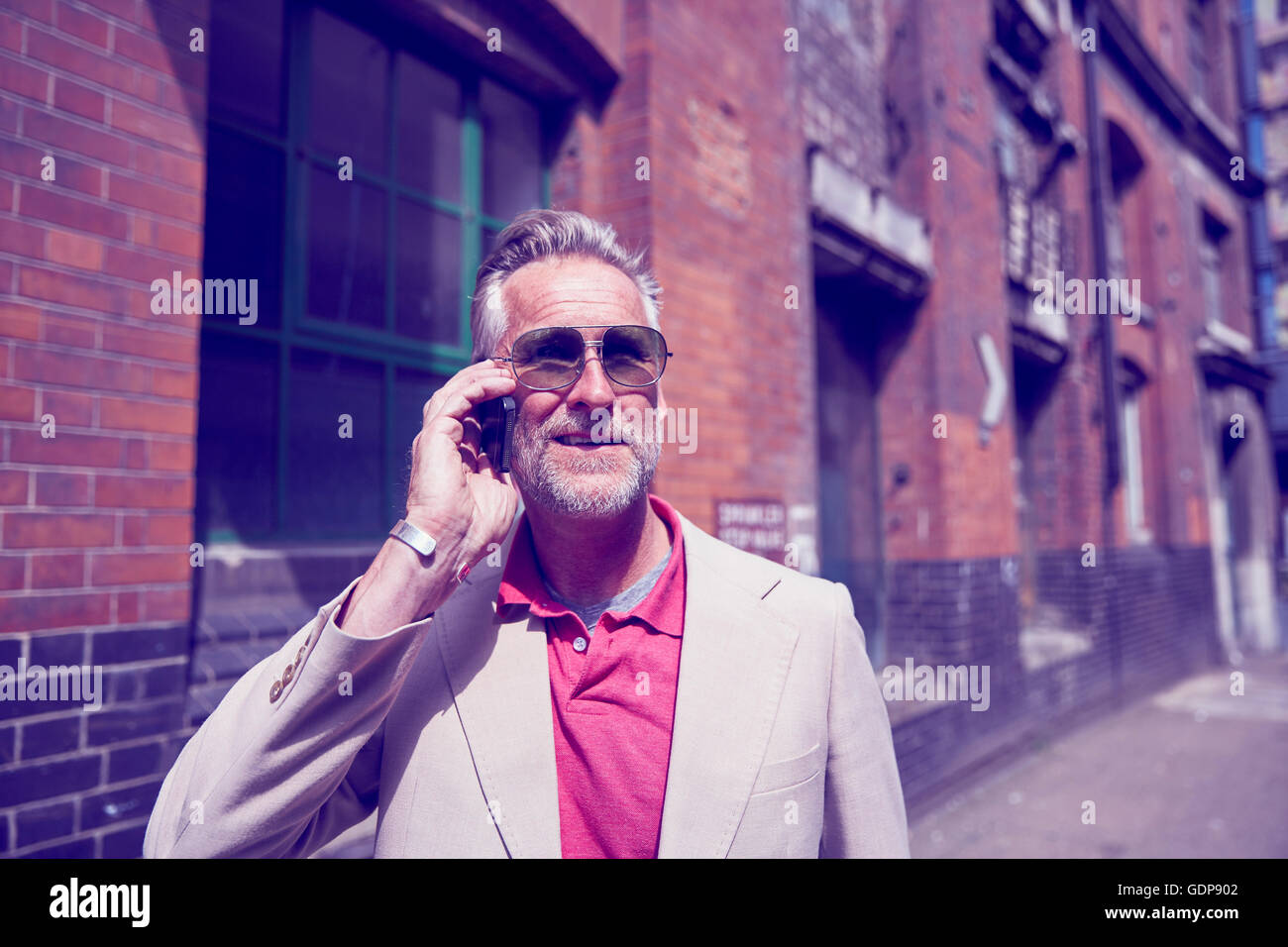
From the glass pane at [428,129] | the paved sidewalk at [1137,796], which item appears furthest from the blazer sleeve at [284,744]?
the paved sidewalk at [1137,796]

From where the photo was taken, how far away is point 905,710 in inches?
197

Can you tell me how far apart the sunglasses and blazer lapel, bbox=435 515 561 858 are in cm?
45

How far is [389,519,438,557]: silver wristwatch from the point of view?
1.38 m

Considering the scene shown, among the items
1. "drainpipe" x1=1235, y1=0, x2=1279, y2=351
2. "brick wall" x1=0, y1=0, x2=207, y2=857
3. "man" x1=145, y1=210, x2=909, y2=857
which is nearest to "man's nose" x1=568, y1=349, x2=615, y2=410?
"man" x1=145, y1=210, x2=909, y2=857

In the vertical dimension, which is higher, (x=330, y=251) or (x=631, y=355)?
(x=330, y=251)

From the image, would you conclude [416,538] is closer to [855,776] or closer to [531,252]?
[531,252]

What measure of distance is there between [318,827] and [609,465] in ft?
2.90

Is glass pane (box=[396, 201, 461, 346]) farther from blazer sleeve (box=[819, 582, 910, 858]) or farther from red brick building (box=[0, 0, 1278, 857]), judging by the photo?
blazer sleeve (box=[819, 582, 910, 858])

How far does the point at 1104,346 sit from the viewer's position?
8.63 m

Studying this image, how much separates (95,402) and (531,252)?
118 cm

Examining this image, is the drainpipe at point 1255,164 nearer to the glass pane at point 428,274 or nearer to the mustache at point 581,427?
the glass pane at point 428,274

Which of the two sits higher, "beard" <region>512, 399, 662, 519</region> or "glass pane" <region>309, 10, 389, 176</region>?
"glass pane" <region>309, 10, 389, 176</region>

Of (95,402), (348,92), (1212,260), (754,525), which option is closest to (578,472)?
(95,402)

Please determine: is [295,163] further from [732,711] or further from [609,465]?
[732,711]
